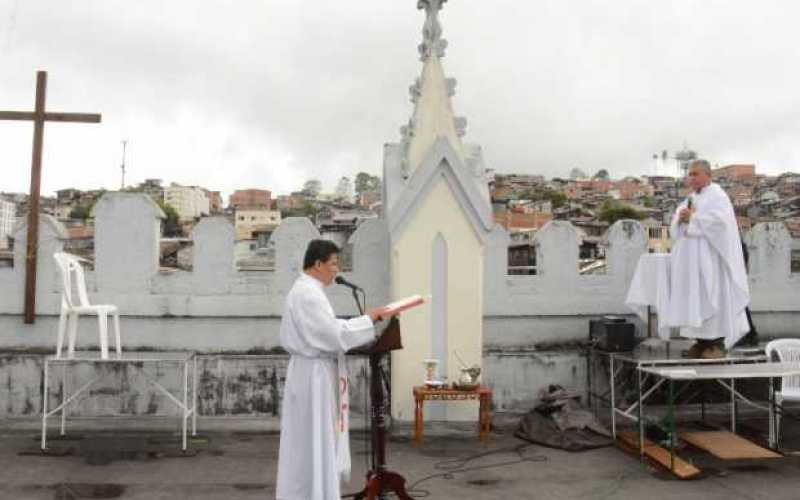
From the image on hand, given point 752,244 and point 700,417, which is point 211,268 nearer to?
point 700,417

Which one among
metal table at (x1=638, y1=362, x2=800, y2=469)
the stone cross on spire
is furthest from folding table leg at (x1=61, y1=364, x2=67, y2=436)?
metal table at (x1=638, y1=362, x2=800, y2=469)

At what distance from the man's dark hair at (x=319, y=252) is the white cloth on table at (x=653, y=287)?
473 cm

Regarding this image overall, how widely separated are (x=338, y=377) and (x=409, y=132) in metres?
4.69

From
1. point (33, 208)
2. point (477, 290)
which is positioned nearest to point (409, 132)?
point (477, 290)

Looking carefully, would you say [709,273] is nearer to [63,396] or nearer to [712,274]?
[712,274]

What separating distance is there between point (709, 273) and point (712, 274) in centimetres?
6

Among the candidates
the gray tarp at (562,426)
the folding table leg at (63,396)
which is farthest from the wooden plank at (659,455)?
the folding table leg at (63,396)

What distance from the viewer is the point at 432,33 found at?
10.5 meters

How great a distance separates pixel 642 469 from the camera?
26.9ft

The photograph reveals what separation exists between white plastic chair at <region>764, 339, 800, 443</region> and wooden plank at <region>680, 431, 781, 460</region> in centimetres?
69

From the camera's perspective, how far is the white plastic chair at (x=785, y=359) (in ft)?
29.8

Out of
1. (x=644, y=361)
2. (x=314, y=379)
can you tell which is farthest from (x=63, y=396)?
(x=644, y=361)

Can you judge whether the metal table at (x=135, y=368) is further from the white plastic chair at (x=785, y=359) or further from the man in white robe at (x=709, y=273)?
the white plastic chair at (x=785, y=359)

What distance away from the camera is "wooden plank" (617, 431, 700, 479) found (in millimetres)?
7945
